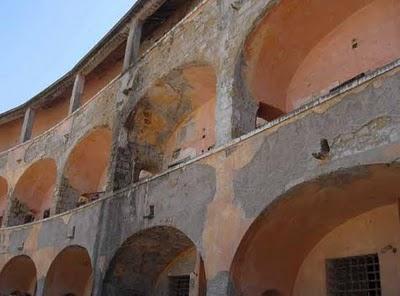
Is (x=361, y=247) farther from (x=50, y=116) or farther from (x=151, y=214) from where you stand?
(x=50, y=116)

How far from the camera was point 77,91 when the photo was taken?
15.6 metres

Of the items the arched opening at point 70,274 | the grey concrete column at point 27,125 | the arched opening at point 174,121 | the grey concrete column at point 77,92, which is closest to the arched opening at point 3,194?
the grey concrete column at point 27,125

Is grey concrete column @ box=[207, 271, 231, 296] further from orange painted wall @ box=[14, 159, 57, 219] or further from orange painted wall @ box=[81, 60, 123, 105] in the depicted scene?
orange painted wall @ box=[14, 159, 57, 219]

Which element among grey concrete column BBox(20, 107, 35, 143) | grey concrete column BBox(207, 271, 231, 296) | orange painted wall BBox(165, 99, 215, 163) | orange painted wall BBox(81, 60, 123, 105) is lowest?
grey concrete column BBox(207, 271, 231, 296)

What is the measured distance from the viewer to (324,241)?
24.1ft

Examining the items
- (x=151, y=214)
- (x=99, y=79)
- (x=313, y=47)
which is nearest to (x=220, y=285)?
(x=151, y=214)

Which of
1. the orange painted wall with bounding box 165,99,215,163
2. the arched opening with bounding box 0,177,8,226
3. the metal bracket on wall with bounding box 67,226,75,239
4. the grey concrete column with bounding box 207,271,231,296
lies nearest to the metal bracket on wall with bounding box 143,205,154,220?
the orange painted wall with bounding box 165,99,215,163

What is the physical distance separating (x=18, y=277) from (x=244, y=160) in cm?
1096

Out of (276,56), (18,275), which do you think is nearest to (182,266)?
(276,56)

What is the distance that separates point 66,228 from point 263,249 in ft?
22.1

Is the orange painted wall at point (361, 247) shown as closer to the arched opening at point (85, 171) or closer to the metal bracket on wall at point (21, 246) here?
the arched opening at point (85, 171)

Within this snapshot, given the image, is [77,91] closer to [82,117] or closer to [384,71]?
[82,117]

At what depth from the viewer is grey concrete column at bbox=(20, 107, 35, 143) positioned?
17.8 meters

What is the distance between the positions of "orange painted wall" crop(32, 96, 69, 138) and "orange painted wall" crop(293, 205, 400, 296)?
12779 millimetres
